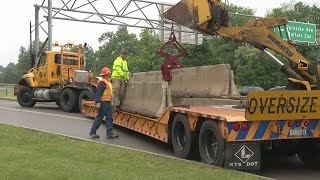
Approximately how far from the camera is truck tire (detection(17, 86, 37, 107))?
24250 millimetres

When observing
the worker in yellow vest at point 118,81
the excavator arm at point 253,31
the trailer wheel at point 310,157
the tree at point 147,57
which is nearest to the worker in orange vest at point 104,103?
the worker in yellow vest at point 118,81

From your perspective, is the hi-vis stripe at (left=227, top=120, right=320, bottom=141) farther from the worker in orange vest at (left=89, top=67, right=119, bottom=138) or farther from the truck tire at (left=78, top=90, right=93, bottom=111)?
the truck tire at (left=78, top=90, right=93, bottom=111)

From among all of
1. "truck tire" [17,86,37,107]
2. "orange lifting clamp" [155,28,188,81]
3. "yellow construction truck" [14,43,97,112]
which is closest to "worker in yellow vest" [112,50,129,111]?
"orange lifting clamp" [155,28,188,81]

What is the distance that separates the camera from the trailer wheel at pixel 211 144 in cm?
840

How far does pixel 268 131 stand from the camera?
27.6ft

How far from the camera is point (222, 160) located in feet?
27.5

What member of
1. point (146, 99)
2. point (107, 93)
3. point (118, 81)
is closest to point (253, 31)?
point (146, 99)

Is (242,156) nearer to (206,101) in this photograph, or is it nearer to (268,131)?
(268,131)

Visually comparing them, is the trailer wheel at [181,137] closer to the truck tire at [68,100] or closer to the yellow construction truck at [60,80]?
the yellow construction truck at [60,80]

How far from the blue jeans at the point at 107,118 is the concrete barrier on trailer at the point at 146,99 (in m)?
0.66

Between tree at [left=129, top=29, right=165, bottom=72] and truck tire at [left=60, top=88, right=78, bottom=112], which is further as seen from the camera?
tree at [left=129, top=29, right=165, bottom=72]

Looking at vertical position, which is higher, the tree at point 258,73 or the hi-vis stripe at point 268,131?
the tree at point 258,73

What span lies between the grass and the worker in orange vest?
1.88 metres

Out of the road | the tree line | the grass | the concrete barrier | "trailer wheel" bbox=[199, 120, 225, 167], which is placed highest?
the tree line
